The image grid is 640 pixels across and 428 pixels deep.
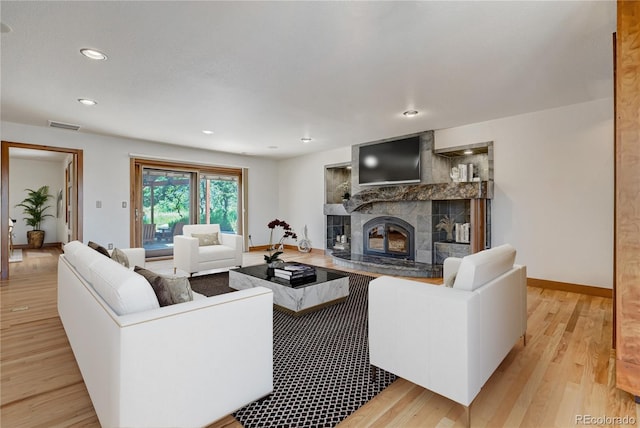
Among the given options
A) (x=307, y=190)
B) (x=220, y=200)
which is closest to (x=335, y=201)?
(x=307, y=190)

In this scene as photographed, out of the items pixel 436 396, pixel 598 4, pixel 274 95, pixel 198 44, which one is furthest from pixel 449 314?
pixel 274 95

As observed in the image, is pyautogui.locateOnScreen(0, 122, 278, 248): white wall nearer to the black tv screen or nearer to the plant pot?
the black tv screen

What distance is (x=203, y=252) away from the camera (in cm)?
465

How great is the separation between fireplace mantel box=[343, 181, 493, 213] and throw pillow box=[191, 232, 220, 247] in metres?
2.49

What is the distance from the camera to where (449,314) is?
1.49 metres

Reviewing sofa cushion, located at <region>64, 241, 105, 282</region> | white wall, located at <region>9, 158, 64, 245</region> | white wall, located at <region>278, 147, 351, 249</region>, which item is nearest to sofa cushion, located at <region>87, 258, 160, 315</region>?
sofa cushion, located at <region>64, 241, 105, 282</region>

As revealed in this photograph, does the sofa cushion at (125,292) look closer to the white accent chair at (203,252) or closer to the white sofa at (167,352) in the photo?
the white sofa at (167,352)

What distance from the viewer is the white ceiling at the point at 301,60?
2.03 meters

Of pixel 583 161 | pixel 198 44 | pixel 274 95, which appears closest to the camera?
pixel 198 44

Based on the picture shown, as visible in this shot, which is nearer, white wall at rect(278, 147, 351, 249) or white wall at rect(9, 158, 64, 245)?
white wall at rect(278, 147, 351, 249)

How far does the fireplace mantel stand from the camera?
434 centimetres

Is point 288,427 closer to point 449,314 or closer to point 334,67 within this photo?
point 449,314

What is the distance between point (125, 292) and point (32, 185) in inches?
377

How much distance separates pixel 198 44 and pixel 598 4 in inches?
108
